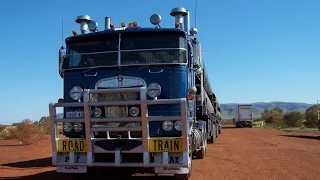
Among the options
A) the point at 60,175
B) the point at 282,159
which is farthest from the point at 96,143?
the point at 282,159

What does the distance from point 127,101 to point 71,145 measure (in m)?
1.55

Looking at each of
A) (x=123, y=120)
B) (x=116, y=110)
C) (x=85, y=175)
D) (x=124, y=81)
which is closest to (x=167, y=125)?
(x=123, y=120)

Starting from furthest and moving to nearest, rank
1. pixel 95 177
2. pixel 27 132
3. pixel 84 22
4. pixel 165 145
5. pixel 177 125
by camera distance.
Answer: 1. pixel 27 132
2. pixel 84 22
3. pixel 95 177
4. pixel 177 125
5. pixel 165 145

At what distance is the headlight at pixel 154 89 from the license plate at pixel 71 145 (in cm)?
167

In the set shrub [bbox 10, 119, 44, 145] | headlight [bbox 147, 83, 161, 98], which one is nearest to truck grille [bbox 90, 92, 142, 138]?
headlight [bbox 147, 83, 161, 98]

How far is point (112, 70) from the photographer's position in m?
8.30

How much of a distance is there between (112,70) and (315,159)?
29.7 feet

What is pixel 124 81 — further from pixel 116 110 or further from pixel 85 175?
pixel 85 175

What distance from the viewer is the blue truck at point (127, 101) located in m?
7.30

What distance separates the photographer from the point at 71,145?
775 cm

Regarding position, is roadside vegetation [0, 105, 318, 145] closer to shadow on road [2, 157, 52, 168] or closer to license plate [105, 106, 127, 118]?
shadow on road [2, 157, 52, 168]

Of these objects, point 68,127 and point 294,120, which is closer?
point 68,127

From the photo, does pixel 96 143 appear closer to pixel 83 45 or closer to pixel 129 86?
pixel 129 86

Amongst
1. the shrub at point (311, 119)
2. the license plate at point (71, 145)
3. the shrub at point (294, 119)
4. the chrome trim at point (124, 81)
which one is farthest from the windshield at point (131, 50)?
the shrub at point (294, 119)
